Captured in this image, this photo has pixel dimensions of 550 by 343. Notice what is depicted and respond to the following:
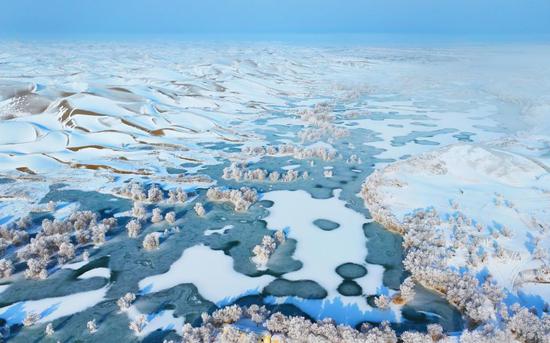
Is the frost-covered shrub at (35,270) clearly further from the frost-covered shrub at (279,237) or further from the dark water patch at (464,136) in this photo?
the dark water patch at (464,136)

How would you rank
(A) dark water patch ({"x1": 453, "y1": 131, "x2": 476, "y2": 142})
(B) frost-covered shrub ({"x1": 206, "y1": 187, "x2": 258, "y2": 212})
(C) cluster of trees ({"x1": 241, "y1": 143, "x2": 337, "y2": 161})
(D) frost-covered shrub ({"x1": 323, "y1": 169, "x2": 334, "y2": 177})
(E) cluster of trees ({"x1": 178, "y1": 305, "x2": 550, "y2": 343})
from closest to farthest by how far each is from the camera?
(E) cluster of trees ({"x1": 178, "y1": 305, "x2": 550, "y2": 343})
(B) frost-covered shrub ({"x1": 206, "y1": 187, "x2": 258, "y2": 212})
(D) frost-covered shrub ({"x1": 323, "y1": 169, "x2": 334, "y2": 177})
(C) cluster of trees ({"x1": 241, "y1": 143, "x2": 337, "y2": 161})
(A) dark water patch ({"x1": 453, "y1": 131, "x2": 476, "y2": 142})

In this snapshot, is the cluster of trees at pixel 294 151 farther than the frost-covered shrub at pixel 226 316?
Yes

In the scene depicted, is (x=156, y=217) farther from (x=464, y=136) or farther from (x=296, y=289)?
(x=464, y=136)

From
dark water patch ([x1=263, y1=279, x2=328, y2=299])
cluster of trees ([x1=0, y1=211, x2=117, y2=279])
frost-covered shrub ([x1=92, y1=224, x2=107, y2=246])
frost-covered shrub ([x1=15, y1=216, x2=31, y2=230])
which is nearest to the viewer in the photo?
dark water patch ([x1=263, y1=279, x2=328, y2=299])

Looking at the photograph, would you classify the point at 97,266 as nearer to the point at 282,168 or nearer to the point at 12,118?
the point at 282,168

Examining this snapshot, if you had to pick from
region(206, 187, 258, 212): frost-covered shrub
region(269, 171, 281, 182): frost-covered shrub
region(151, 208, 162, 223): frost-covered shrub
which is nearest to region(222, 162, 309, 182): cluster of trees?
region(269, 171, 281, 182): frost-covered shrub

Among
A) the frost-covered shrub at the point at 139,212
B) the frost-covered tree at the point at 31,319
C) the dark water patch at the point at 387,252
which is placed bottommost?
the frost-covered tree at the point at 31,319

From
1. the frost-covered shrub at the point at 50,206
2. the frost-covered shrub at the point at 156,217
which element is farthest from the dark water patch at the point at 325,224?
the frost-covered shrub at the point at 50,206

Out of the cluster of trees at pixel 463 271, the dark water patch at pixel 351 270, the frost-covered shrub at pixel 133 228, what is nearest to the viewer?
the cluster of trees at pixel 463 271

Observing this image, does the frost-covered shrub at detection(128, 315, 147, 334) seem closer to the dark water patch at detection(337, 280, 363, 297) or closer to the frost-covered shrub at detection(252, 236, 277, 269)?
the frost-covered shrub at detection(252, 236, 277, 269)
